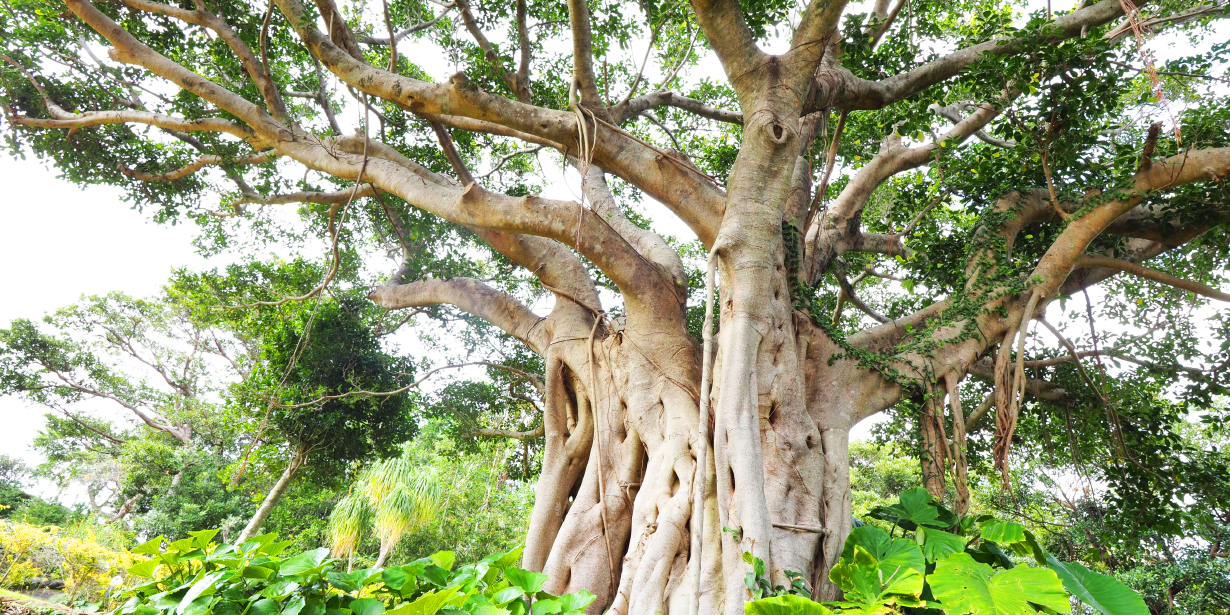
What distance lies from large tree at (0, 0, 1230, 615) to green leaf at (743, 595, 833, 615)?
891mm

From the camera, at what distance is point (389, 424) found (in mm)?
7461

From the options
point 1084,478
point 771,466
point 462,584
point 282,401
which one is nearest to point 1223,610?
point 1084,478

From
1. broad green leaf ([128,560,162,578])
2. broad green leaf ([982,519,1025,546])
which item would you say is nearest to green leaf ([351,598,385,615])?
broad green leaf ([128,560,162,578])

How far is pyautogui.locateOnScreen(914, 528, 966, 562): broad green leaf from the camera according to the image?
2.13 m

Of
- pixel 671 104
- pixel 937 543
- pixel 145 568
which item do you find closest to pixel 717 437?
pixel 937 543

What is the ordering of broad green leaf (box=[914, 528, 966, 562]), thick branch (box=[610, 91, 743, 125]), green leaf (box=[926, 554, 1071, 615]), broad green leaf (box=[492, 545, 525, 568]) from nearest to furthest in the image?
green leaf (box=[926, 554, 1071, 615]) → broad green leaf (box=[492, 545, 525, 568]) → broad green leaf (box=[914, 528, 966, 562]) → thick branch (box=[610, 91, 743, 125])

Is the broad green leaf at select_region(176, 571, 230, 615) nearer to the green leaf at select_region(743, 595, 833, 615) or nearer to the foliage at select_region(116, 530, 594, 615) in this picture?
the foliage at select_region(116, 530, 594, 615)

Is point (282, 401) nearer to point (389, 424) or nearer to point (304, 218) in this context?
point (389, 424)

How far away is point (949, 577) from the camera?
1.68 meters

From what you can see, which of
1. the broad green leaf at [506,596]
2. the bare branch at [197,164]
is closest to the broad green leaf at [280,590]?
the broad green leaf at [506,596]

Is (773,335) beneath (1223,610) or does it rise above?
above

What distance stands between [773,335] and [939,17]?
555cm

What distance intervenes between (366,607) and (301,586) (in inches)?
7.1

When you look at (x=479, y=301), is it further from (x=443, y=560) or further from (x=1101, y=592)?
(x=1101, y=592)
